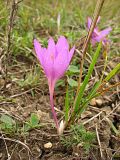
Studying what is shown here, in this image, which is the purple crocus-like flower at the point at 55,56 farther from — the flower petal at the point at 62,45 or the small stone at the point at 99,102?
the small stone at the point at 99,102

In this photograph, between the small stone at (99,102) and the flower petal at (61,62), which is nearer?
the flower petal at (61,62)

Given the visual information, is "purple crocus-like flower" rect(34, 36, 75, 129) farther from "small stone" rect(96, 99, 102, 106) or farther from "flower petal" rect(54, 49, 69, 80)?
"small stone" rect(96, 99, 102, 106)

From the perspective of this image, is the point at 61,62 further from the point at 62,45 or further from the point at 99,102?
the point at 99,102

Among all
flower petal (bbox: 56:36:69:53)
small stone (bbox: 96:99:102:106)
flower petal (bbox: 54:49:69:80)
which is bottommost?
small stone (bbox: 96:99:102:106)

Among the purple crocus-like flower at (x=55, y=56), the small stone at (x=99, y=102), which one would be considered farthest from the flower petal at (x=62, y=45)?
the small stone at (x=99, y=102)

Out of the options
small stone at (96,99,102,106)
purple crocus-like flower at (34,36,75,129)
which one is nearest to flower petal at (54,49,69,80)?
purple crocus-like flower at (34,36,75,129)

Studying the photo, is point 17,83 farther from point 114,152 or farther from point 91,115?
point 114,152

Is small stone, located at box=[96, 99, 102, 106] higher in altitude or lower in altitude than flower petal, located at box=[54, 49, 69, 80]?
lower

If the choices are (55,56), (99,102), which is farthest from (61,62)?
(99,102)

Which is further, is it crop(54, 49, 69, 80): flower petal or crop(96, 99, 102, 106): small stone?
crop(96, 99, 102, 106): small stone

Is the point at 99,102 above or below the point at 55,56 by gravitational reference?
below

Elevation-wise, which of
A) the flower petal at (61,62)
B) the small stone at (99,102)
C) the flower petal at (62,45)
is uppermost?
the flower petal at (62,45)
